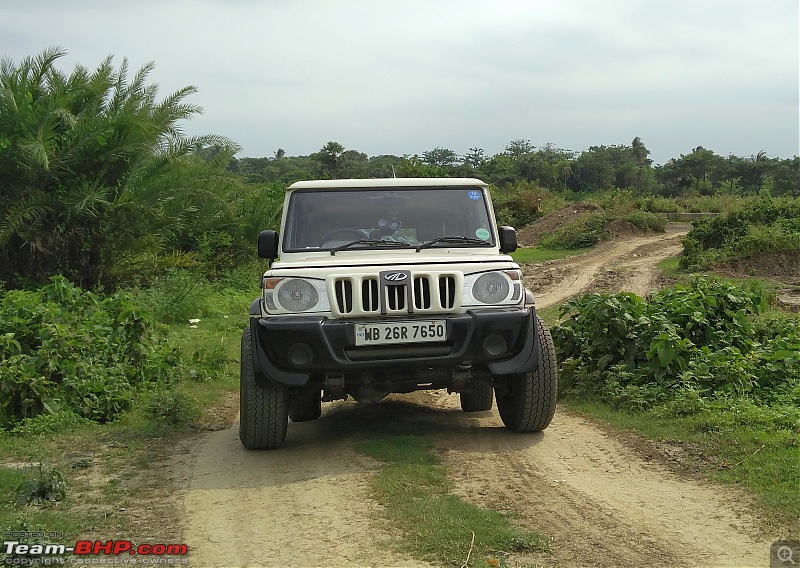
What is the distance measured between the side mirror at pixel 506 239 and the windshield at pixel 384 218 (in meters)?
0.10

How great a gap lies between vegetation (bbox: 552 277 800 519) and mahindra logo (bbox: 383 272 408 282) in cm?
235

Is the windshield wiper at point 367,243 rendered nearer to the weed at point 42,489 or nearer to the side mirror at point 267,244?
the side mirror at point 267,244

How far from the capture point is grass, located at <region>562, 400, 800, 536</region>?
470 cm

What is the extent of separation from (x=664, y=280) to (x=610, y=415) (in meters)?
12.2

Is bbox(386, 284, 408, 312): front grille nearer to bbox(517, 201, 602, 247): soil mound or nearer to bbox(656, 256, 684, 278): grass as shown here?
bbox(656, 256, 684, 278): grass

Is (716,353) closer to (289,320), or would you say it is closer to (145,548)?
(289,320)

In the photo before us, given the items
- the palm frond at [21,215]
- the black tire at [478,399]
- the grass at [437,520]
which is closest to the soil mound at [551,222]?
the palm frond at [21,215]

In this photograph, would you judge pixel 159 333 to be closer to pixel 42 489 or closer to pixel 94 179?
pixel 94 179

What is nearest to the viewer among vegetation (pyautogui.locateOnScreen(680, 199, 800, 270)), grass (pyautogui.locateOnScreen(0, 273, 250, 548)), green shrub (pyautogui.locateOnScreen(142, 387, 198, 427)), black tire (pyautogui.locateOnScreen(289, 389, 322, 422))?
grass (pyautogui.locateOnScreen(0, 273, 250, 548))

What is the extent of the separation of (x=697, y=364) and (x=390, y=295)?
10.7 feet

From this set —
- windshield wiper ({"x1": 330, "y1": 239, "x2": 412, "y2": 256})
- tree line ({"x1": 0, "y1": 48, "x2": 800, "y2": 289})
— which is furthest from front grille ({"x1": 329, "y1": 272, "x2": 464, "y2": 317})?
tree line ({"x1": 0, "y1": 48, "x2": 800, "y2": 289})

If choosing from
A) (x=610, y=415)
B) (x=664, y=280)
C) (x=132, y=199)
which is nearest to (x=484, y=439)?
(x=610, y=415)

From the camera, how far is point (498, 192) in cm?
4462

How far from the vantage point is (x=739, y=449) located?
18.6ft
